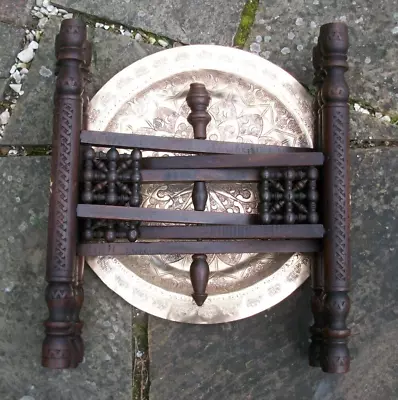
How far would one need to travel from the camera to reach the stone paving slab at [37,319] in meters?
1.16

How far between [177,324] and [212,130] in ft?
1.35

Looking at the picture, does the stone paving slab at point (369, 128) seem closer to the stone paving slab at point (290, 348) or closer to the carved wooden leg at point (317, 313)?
the stone paving slab at point (290, 348)

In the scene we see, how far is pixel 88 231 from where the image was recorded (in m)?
1.05

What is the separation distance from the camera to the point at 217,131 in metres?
1.18

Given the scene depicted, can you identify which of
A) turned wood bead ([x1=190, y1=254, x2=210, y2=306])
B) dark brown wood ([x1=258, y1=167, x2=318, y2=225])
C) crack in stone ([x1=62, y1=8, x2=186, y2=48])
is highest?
crack in stone ([x1=62, y1=8, x2=186, y2=48])

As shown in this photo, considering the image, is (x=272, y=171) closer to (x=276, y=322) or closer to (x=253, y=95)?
(x=253, y=95)

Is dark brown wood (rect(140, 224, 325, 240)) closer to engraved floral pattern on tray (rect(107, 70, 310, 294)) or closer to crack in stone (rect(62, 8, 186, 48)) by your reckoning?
engraved floral pattern on tray (rect(107, 70, 310, 294))

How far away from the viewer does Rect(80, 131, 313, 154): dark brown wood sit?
106 cm

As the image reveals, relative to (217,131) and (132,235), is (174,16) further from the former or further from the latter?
(132,235)

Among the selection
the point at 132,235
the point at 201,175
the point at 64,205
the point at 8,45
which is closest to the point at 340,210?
the point at 201,175

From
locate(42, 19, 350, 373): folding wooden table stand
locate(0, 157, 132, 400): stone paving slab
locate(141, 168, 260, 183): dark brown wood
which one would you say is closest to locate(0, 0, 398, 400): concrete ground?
locate(0, 157, 132, 400): stone paving slab

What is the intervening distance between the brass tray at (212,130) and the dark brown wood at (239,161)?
0.10 meters

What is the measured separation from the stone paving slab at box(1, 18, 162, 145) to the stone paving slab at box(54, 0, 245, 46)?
1.7 inches

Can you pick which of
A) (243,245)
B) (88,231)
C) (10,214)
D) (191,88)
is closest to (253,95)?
(191,88)
